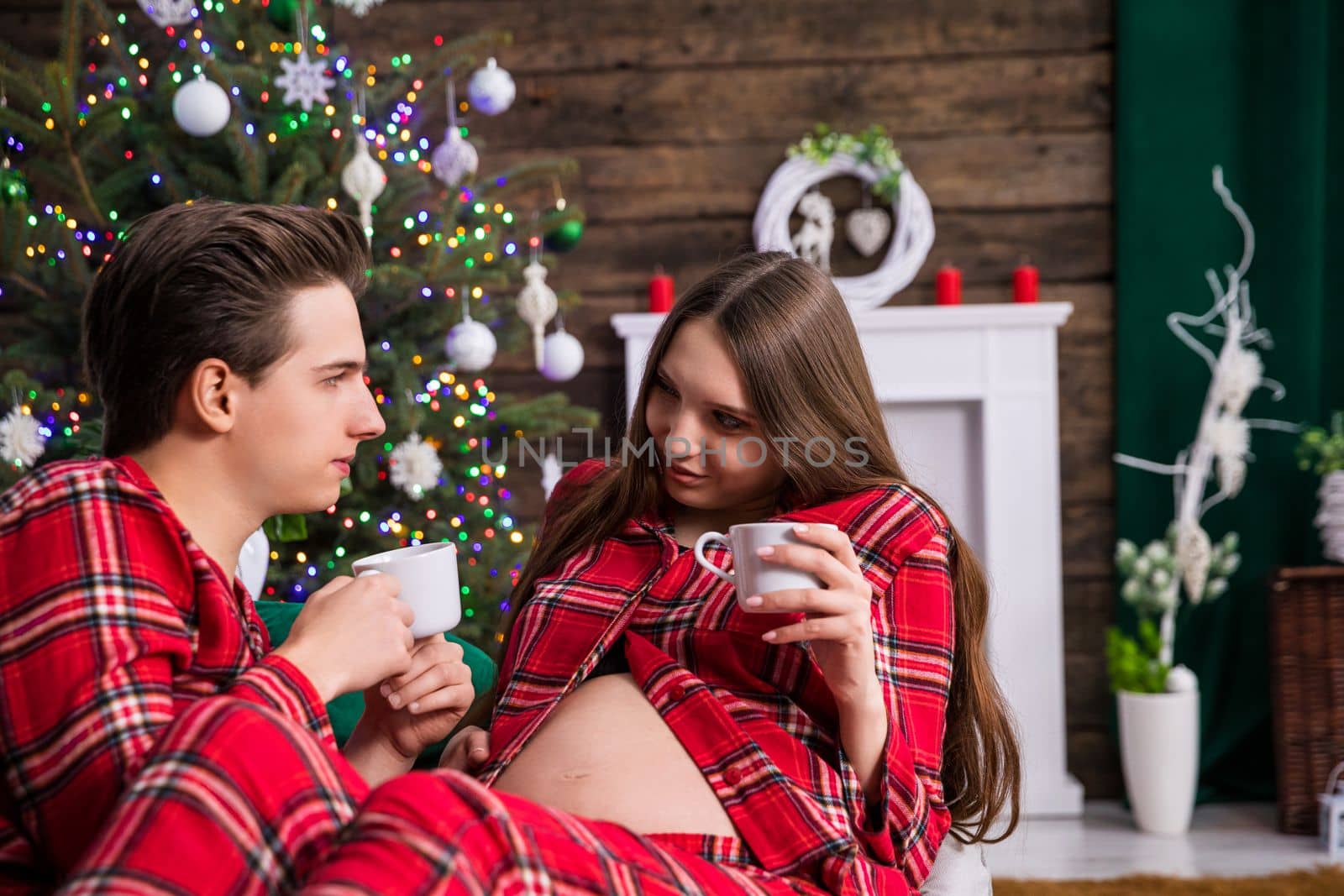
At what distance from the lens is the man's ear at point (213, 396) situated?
1.11m

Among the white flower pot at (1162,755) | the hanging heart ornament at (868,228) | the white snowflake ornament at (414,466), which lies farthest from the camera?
the hanging heart ornament at (868,228)

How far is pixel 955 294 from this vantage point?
11.2ft

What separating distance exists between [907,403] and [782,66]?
110 cm

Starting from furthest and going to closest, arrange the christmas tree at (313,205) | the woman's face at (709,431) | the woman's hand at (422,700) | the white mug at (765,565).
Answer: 1. the christmas tree at (313,205)
2. the woman's face at (709,431)
3. the woman's hand at (422,700)
4. the white mug at (765,565)

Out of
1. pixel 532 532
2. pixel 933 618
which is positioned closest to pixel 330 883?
pixel 933 618

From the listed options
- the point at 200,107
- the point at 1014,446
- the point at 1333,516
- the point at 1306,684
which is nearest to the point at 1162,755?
the point at 1306,684

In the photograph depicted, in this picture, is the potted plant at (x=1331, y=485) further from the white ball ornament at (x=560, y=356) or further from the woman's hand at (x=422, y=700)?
the woman's hand at (x=422, y=700)

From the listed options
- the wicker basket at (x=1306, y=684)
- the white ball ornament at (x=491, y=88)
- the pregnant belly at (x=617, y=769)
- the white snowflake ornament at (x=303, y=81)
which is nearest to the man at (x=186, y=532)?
the pregnant belly at (x=617, y=769)

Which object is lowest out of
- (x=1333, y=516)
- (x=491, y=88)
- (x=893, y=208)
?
(x=1333, y=516)

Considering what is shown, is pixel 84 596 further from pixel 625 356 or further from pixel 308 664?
pixel 625 356

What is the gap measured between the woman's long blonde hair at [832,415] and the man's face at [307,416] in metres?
0.42

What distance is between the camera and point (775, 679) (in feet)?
4.41

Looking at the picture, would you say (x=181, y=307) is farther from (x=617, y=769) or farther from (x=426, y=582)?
(x=617, y=769)

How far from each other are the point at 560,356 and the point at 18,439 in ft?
4.01
